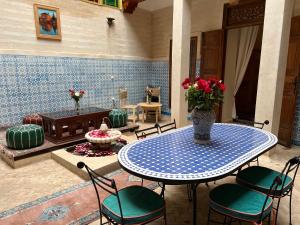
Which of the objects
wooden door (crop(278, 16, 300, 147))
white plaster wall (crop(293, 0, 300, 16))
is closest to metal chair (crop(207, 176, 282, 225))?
wooden door (crop(278, 16, 300, 147))

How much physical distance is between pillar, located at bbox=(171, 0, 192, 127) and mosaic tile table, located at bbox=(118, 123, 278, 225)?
2293 millimetres

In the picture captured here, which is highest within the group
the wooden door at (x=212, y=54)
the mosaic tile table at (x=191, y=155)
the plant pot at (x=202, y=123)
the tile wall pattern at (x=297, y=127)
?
the wooden door at (x=212, y=54)

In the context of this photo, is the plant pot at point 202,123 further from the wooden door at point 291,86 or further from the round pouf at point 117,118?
the round pouf at point 117,118

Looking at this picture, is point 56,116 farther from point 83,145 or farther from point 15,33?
point 15,33

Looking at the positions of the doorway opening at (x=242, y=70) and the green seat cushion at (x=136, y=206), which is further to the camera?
the doorway opening at (x=242, y=70)

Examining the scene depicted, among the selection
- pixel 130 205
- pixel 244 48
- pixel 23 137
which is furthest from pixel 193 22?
pixel 130 205

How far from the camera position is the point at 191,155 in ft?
5.91

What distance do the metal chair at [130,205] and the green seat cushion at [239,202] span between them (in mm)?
430

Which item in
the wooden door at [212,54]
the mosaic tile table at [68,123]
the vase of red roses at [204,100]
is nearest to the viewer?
the vase of red roses at [204,100]

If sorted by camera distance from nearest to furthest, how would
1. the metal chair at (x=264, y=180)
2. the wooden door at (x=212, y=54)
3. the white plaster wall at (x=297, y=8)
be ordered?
the metal chair at (x=264, y=180)
the white plaster wall at (x=297, y=8)
the wooden door at (x=212, y=54)

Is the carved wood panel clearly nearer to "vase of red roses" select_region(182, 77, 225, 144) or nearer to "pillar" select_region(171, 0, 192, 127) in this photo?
"pillar" select_region(171, 0, 192, 127)

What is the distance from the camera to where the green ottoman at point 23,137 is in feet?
11.3

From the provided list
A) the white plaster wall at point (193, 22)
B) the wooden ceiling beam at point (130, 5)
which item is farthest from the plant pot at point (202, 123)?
the wooden ceiling beam at point (130, 5)

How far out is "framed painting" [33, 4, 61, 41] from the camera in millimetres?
4668
